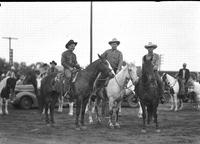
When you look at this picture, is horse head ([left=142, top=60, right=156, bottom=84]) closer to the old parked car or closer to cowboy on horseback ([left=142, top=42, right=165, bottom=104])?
cowboy on horseback ([left=142, top=42, right=165, bottom=104])

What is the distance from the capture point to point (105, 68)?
12773 millimetres

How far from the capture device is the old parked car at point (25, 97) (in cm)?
2405

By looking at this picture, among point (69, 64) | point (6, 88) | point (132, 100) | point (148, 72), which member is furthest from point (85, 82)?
point (132, 100)

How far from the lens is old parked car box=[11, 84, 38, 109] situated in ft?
78.9

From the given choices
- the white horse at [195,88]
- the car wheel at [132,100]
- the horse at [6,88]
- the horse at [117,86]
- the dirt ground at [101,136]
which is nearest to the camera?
the dirt ground at [101,136]

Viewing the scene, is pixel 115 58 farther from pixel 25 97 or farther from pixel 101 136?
pixel 25 97

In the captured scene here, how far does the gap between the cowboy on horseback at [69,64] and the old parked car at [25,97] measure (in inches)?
433

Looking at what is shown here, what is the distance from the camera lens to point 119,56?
14758 millimetres

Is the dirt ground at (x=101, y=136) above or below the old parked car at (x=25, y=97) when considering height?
below

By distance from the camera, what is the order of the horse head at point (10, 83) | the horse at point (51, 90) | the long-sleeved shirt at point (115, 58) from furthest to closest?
1. the horse head at point (10, 83)
2. the long-sleeved shirt at point (115, 58)
3. the horse at point (51, 90)

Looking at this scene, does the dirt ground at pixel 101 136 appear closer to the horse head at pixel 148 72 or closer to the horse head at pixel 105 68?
the horse head at pixel 148 72

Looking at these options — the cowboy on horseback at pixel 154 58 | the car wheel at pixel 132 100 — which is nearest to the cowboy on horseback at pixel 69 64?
the cowboy on horseback at pixel 154 58

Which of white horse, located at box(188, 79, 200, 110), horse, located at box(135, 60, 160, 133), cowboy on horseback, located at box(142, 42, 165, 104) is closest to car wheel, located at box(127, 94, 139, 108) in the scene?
white horse, located at box(188, 79, 200, 110)

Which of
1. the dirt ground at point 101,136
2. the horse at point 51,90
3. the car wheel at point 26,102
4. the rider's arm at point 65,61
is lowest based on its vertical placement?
the dirt ground at point 101,136
